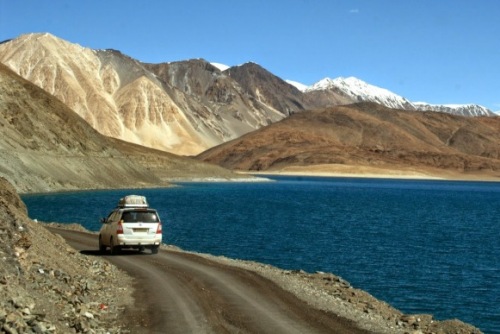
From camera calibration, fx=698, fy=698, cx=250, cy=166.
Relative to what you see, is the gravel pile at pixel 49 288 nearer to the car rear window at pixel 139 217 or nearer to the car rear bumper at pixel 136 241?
the car rear bumper at pixel 136 241

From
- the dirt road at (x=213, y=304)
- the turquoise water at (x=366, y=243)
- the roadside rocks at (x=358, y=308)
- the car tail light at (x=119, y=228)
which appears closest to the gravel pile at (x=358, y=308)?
the roadside rocks at (x=358, y=308)

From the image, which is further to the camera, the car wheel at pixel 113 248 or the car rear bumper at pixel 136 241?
the car wheel at pixel 113 248

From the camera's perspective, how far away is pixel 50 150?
10806 centimetres

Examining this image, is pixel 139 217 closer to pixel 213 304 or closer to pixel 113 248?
pixel 113 248

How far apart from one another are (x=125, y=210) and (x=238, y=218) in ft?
124

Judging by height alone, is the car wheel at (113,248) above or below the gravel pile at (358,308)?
above

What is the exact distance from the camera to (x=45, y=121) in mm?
116938

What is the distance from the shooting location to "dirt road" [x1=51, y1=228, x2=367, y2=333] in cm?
1652

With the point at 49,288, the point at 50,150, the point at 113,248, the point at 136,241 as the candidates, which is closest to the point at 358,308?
the point at 49,288

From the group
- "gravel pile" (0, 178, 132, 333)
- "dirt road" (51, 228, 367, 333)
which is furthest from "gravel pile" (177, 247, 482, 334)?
"gravel pile" (0, 178, 132, 333)

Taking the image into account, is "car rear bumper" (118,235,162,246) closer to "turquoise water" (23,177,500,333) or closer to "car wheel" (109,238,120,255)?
"car wheel" (109,238,120,255)

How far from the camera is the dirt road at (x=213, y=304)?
16.5m

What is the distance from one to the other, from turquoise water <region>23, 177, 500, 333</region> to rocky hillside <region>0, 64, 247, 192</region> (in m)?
9.56

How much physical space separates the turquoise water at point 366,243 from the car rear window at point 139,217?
29.5ft
